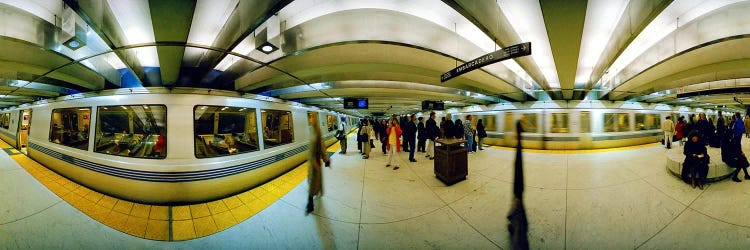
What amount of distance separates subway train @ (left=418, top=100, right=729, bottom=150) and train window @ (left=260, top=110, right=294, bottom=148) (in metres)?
7.58

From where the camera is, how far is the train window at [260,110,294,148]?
6188 millimetres

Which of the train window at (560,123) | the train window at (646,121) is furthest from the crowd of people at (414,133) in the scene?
the train window at (646,121)

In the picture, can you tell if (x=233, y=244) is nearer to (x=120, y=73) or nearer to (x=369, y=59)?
(x=369, y=59)

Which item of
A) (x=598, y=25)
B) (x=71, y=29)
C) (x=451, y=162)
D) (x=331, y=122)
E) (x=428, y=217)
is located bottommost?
(x=428, y=217)

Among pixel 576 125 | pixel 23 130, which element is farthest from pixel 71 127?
pixel 576 125

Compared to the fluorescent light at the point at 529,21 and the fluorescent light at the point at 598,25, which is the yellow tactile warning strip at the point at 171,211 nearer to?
the fluorescent light at the point at 529,21

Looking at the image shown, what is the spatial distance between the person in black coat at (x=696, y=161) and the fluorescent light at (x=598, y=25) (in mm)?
2297

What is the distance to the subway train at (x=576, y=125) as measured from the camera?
9.95m

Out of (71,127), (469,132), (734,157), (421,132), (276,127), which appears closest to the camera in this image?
(734,157)

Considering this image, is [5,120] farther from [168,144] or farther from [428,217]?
[428,217]

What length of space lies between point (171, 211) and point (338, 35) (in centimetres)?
454

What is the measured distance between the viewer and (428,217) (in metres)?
3.17

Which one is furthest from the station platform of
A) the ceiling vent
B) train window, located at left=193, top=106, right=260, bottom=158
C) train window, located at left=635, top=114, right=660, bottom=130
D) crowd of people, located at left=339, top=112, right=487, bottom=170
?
train window, located at left=635, top=114, right=660, bottom=130

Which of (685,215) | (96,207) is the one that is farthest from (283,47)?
(685,215)
